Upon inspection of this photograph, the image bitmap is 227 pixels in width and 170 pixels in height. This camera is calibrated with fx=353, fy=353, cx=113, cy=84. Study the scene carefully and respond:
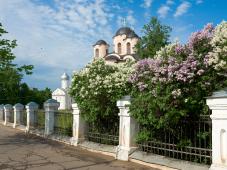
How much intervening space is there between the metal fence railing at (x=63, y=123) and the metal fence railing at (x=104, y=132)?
148 cm

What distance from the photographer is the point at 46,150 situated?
11586 millimetres

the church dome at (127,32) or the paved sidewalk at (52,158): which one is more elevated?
the church dome at (127,32)

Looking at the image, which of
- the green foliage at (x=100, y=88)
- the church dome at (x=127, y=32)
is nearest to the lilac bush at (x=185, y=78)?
the green foliage at (x=100, y=88)

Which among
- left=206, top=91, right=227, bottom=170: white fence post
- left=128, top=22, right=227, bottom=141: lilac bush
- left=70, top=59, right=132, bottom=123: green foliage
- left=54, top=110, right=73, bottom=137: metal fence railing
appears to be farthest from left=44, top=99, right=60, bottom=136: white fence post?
left=206, top=91, right=227, bottom=170: white fence post

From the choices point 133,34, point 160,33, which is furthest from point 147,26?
point 133,34

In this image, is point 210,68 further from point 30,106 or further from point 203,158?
point 30,106

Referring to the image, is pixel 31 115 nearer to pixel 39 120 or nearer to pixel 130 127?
pixel 39 120

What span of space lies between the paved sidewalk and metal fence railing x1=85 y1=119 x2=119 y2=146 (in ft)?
2.08

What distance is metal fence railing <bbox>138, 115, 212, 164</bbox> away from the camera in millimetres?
7625

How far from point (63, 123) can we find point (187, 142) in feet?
24.6

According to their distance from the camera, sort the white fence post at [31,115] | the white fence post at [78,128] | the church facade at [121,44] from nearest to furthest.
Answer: the white fence post at [78,128] < the white fence post at [31,115] < the church facade at [121,44]

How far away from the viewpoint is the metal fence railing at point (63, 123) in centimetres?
1377

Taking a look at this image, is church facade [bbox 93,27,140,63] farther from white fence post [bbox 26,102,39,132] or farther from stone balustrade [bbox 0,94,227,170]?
stone balustrade [bbox 0,94,227,170]

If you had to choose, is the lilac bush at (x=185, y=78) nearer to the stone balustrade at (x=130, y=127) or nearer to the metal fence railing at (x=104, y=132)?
the stone balustrade at (x=130, y=127)
